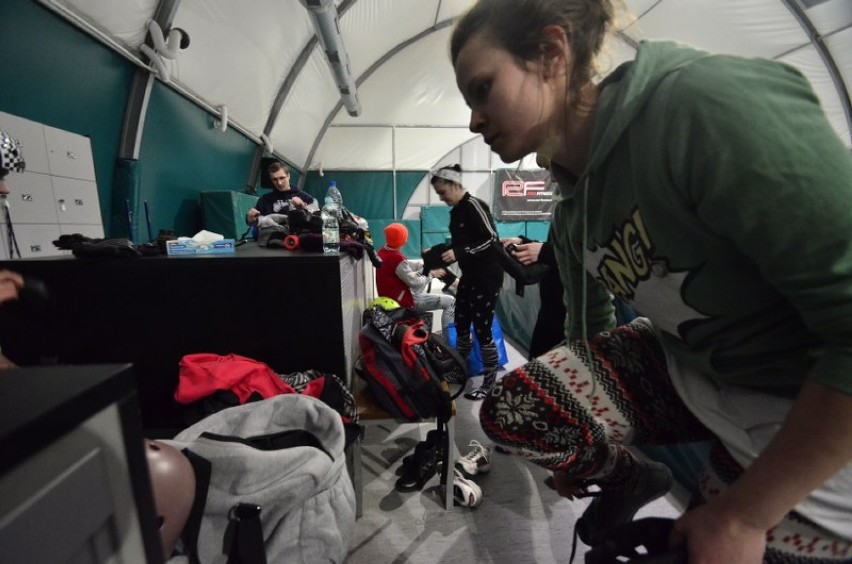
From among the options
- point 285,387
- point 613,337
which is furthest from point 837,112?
point 285,387

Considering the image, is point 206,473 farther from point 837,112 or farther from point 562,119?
point 837,112

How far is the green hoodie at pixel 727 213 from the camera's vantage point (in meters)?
0.41

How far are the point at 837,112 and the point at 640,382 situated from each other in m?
8.97

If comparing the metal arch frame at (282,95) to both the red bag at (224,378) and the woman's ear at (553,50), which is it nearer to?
the red bag at (224,378)

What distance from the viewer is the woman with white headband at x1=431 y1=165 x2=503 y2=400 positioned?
2.39 meters

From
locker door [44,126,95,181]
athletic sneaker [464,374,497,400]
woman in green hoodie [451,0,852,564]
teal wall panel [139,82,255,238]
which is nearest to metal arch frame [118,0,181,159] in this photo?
teal wall panel [139,82,255,238]

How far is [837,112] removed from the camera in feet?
20.0

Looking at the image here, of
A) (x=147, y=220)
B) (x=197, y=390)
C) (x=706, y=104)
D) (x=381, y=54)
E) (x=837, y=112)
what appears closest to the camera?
(x=706, y=104)

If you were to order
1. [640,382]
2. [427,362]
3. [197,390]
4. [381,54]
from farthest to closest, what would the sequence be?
[381,54]
[427,362]
[197,390]
[640,382]

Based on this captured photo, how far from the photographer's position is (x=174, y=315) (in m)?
1.23

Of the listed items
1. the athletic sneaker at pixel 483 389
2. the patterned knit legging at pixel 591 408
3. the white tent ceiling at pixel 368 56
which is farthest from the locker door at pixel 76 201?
the patterned knit legging at pixel 591 408

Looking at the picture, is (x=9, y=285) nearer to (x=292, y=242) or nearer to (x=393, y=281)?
(x=292, y=242)

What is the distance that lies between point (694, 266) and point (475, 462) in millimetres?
1339

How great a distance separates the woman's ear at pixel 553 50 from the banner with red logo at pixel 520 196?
8947 mm
